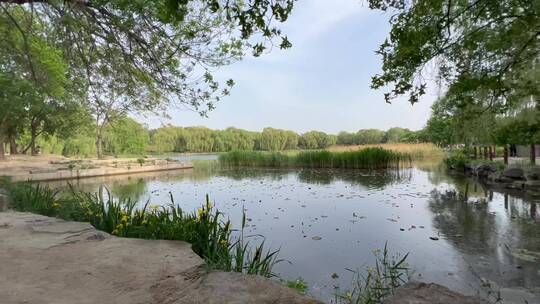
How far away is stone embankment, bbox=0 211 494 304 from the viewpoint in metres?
1.84

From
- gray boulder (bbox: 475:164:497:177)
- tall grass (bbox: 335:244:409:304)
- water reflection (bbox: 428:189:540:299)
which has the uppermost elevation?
gray boulder (bbox: 475:164:497:177)

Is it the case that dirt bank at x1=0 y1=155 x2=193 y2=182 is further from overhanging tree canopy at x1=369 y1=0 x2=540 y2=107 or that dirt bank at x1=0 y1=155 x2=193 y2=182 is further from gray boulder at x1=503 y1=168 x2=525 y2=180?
gray boulder at x1=503 y1=168 x2=525 y2=180

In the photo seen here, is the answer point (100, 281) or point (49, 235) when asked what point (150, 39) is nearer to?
point (49, 235)

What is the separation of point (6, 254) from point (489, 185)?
554 inches

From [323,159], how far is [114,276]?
19.9 metres

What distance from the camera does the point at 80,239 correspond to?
3127 mm

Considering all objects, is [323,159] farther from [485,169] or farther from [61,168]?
[61,168]

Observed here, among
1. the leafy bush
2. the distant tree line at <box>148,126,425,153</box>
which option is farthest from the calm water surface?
the distant tree line at <box>148,126,425,153</box>

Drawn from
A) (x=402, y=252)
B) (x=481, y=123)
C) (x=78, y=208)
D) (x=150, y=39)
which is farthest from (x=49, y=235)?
(x=481, y=123)

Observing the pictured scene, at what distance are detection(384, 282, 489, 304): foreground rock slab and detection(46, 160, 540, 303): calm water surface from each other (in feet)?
5.97

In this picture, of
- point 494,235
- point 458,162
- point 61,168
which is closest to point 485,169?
point 458,162

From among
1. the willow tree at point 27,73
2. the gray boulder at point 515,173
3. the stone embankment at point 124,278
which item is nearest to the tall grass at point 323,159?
the gray boulder at point 515,173

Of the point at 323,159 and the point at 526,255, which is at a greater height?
the point at 323,159

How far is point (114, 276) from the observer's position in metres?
2.23
